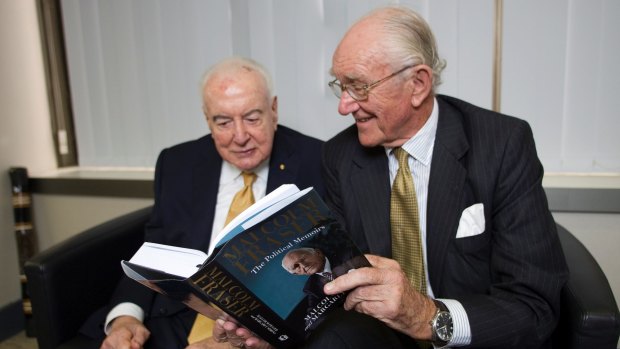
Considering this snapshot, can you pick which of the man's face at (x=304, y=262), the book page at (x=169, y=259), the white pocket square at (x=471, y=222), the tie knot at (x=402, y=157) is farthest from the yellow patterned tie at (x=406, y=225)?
the book page at (x=169, y=259)

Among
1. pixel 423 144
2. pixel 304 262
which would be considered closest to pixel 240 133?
pixel 423 144

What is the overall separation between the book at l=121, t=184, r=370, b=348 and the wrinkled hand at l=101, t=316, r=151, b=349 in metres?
0.47

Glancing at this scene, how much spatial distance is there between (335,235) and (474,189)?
50cm

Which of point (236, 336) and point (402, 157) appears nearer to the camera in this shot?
point (236, 336)

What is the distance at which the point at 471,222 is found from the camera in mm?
1160

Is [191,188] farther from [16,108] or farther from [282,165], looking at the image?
[16,108]

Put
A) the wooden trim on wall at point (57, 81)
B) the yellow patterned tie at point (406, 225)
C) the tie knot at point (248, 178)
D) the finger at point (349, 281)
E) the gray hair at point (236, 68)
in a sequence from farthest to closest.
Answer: the wooden trim on wall at point (57, 81) < the tie knot at point (248, 178) < the gray hair at point (236, 68) < the yellow patterned tie at point (406, 225) < the finger at point (349, 281)

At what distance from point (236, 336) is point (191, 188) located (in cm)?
67

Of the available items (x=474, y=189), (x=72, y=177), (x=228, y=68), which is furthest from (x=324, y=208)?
(x=72, y=177)

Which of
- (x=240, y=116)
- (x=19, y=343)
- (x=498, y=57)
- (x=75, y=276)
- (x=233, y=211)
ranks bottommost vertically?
(x=19, y=343)

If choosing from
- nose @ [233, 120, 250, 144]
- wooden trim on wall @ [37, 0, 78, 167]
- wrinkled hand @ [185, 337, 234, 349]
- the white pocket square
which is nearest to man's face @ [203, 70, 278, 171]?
nose @ [233, 120, 250, 144]

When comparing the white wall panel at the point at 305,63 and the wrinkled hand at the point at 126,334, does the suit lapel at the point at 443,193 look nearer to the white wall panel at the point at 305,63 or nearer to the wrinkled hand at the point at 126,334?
the white wall panel at the point at 305,63

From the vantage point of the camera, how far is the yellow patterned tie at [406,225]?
123 centimetres

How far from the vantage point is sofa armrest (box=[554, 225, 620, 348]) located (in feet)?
3.15
